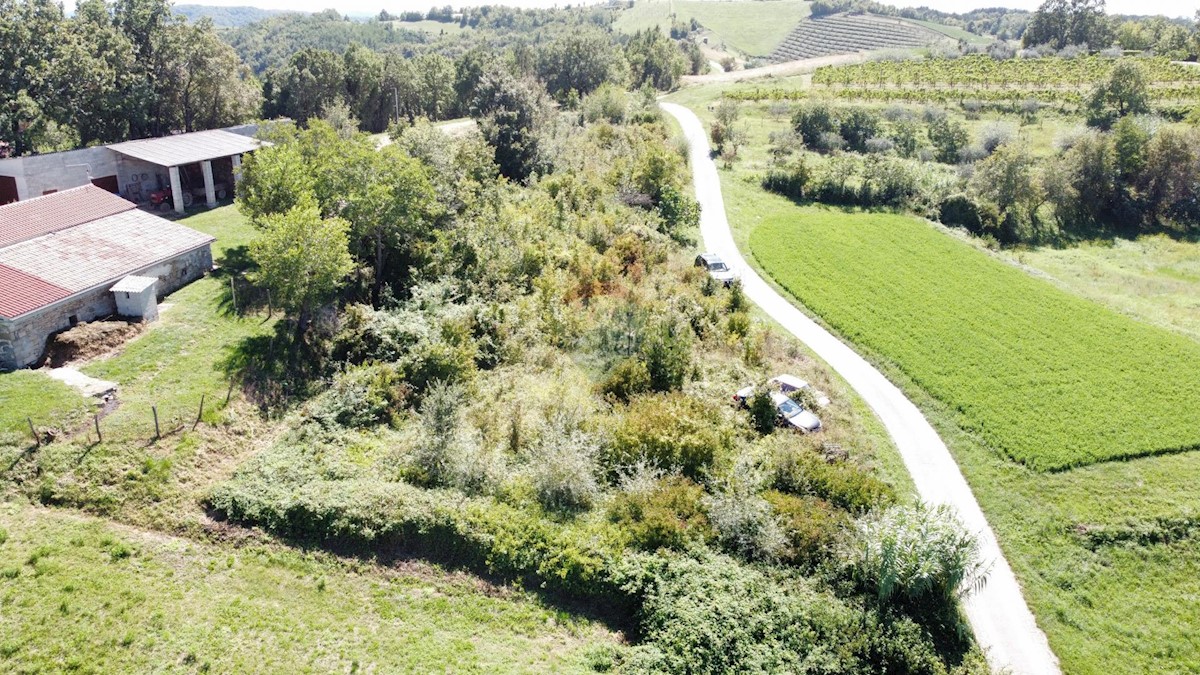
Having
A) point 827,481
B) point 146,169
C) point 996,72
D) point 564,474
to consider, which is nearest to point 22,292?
point 146,169

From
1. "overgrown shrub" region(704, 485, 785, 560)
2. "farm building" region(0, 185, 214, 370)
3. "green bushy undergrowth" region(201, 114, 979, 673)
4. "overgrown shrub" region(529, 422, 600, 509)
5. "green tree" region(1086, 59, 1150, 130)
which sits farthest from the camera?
"green tree" region(1086, 59, 1150, 130)

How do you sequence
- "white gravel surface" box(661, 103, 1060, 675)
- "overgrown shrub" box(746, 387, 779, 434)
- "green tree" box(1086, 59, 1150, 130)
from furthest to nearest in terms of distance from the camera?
1. "green tree" box(1086, 59, 1150, 130)
2. "overgrown shrub" box(746, 387, 779, 434)
3. "white gravel surface" box(661, 103, 1060, 675)

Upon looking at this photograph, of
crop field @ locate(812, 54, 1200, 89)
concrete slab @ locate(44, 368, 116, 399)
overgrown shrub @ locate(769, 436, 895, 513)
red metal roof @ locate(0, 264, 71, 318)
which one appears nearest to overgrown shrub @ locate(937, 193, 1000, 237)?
overgrown shrub @ locate(769, 436, 895, 513)

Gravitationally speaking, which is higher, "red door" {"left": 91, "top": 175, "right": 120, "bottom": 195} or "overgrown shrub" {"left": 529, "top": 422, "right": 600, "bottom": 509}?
"red door" {"left": 91, "top": 175, "right": 120, "bottom": 195}

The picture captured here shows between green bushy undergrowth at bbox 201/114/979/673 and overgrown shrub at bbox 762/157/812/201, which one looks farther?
overgrown shrub at bbox 762/157/812/201

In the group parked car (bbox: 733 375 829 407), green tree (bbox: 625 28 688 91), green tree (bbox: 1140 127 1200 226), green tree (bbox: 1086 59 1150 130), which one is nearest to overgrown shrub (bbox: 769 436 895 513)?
parked car (bbox: 733 375 829 407)

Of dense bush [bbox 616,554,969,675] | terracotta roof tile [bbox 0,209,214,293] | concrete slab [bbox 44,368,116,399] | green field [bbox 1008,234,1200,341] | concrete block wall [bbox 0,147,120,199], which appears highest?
concrete block wall [bbox 0,147,120,199]

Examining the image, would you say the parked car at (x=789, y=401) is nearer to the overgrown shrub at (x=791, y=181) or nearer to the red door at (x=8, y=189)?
the overgrown shrub at (x=791, y=181)

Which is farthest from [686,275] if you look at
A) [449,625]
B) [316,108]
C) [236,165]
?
[316,108]

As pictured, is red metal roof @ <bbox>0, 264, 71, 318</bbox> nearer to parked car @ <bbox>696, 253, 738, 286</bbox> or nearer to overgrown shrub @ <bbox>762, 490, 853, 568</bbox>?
overgrown shrub @ <bbox>762, 490, 853, 568</bbox>
